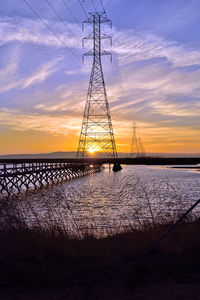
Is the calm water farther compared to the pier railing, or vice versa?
the pier railing

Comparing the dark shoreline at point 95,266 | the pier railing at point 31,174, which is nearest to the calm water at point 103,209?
the dark shoreline at point 95,266

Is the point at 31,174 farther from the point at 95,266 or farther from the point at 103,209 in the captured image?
the point at 95,266

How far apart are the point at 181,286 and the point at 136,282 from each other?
2.40ft

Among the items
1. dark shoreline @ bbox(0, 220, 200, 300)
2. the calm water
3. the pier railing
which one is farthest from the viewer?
the pier railing

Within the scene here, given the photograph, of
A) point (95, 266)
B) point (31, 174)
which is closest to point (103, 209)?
point (95, 266)

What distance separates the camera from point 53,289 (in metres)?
5.09

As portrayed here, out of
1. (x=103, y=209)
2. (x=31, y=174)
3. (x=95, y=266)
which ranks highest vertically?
(x=31, y=174)

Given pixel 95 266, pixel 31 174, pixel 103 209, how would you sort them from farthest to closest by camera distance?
pixel 31 174, pixel 103 209, pixel 95 266

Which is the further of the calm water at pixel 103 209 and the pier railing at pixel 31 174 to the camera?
the pier railing at pixel 31 174

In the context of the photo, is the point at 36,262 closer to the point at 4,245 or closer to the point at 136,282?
the point at 4,245

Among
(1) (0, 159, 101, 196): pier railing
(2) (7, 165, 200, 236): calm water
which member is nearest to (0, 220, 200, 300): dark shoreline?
(2) (7, 165, 200, 236): calm water

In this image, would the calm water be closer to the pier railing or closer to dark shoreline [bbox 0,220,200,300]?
dark shoreline [bbox 0,220,200,300]

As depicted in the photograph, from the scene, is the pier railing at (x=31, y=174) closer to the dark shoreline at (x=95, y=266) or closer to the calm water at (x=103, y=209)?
the calm water at (x=103, y=209)

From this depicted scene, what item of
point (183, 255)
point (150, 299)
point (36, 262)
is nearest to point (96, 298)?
point (150, 299)
